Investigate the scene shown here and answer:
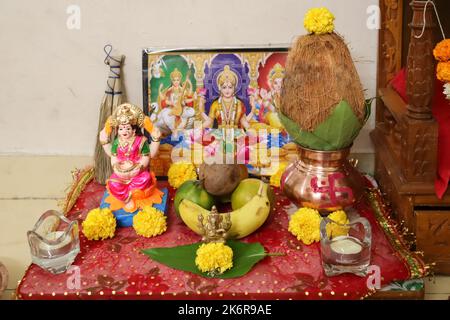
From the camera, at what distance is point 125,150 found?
4.84ft

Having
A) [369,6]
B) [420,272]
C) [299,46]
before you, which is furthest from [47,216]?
[369,6]

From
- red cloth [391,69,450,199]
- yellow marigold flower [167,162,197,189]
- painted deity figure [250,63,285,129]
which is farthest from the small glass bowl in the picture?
red cloth [391,69,450,199]

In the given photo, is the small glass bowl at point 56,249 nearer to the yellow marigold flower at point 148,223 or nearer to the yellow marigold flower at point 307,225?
the yellow marigold flower at point 148,223

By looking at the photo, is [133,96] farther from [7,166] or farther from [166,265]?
[166,265]

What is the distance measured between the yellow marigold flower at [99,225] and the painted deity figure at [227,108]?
0.42 meters

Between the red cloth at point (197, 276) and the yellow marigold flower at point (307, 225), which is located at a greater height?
the yellow marigold flower at point (307, 225)

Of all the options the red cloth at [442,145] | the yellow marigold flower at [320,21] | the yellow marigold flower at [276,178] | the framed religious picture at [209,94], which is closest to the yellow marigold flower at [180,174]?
the framed religious picture at [209,94]

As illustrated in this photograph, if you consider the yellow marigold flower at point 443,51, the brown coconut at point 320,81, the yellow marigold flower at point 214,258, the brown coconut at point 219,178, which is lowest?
the yellow marigold flower at point 214,258

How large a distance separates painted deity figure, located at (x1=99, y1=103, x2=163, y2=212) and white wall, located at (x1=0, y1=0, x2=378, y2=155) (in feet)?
1.09

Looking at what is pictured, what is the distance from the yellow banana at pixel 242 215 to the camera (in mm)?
1394

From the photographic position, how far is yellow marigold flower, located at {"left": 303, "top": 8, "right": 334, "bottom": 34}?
1395mm

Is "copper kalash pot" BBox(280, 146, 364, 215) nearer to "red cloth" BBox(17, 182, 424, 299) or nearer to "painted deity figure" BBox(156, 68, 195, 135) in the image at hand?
"red cloth" BBox(17, 182, 424, 299)

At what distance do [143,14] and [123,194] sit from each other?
0.50 metres

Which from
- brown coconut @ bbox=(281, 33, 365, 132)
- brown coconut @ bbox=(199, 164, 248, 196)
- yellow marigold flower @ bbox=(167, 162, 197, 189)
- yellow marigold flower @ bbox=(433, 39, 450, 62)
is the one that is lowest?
yellow marigold flower @ bbox=(167, 162, 197, 189)
